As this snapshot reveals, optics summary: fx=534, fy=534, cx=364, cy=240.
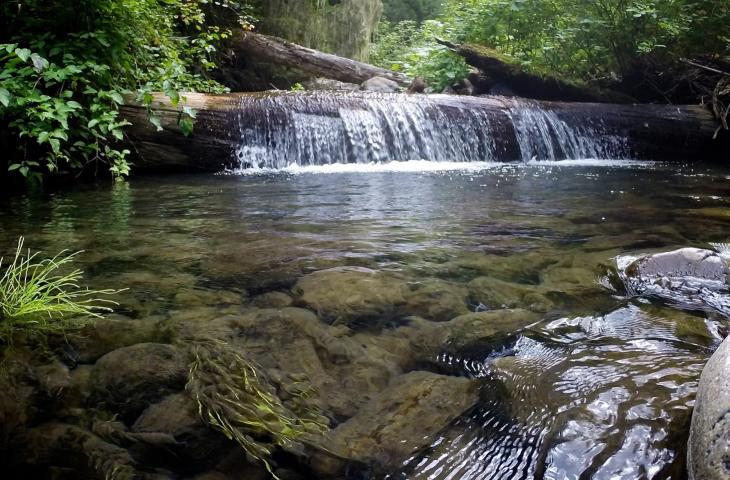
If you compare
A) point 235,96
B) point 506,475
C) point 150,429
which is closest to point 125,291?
point 150,429

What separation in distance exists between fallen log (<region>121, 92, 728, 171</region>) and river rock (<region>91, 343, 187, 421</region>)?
5.49 metres

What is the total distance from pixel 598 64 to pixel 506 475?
12.2m

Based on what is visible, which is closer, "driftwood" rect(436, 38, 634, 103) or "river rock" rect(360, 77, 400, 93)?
"driftwood" rect(436, 38, 634, 103)

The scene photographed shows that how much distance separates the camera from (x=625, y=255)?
3.25 meters

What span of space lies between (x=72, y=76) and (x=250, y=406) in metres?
5.14

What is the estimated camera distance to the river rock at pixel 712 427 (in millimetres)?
1286

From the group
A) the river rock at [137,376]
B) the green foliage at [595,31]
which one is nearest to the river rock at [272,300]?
the river rock at [137,376]

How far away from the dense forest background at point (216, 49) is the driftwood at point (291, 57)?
13.6 inches

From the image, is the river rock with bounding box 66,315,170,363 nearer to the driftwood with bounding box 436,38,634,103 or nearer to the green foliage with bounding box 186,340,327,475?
the green foliage with bounding box 186,340,327,475

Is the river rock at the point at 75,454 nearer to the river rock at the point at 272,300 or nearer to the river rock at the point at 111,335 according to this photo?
the river rock at the point at 111,335

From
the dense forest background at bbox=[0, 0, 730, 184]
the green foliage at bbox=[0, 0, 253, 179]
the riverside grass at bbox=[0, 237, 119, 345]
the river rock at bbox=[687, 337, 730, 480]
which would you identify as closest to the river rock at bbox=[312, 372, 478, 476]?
the river rock at bbox=[687, 337, 730, 480]

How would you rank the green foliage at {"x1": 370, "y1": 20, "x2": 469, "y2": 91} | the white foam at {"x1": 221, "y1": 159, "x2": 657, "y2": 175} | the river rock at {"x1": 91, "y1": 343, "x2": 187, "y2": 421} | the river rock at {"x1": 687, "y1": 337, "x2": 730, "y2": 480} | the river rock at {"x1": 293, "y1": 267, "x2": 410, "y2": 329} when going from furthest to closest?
1. the green foliage at {"x1": 370, "y1": 20, "x2": 469, "y2": 91}
2. the white foam at {"x1": 221, "y1": 159, "x2": 657, "y2": 175}
3. the river rock at {"x1": 293, "y1": 267, "x2": 410, "y2": 329}
4. the river rock at {"x1": 91, "y1": 343, "x2": 187, "y2": 421}
5. the river rock at {"x1": 687, "y1": 337, "x2": 730, "y2": 480}

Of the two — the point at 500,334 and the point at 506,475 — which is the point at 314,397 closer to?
the point at 506,475

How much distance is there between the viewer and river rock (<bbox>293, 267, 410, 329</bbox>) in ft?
8.07
